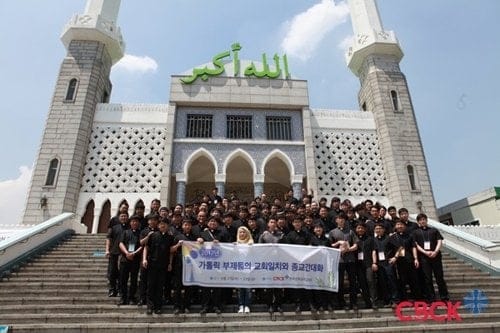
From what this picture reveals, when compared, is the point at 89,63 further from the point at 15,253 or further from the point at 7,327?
the point at 7,327

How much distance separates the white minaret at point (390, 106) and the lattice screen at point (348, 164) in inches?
18.0

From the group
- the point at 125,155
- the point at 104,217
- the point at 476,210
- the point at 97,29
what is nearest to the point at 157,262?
the point at 104,217

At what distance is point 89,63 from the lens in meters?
15.7

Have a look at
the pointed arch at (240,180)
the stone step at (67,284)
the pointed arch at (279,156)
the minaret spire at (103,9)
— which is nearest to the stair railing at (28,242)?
the stone step at (67,284)

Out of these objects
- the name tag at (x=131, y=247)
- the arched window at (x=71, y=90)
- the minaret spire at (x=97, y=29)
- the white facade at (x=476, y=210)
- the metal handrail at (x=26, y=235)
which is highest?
the minaret spire at (x=97, y=29)

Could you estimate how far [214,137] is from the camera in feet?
49.4

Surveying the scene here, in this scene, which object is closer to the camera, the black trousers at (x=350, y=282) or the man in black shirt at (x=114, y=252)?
the black trousers at (x=350, y=282)

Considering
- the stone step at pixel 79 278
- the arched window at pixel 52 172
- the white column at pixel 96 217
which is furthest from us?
the arched window at pixel 52 172

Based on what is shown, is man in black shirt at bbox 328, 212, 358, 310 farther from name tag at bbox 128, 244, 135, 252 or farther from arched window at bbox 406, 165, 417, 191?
arched window at bbox 406, 165, 417, 191

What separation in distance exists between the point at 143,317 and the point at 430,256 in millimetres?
4550

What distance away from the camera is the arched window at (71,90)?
15.0 meters

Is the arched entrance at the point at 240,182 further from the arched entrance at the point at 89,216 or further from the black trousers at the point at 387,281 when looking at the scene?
the black trousers at the point at 387,281

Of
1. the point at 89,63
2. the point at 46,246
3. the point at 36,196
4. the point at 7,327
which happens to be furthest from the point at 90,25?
the point at 7,327

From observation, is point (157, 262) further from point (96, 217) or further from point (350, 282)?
point (96, 217)
